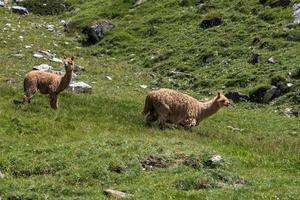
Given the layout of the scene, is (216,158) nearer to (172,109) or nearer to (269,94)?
(172,109)

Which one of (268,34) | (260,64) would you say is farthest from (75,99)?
(268,34)

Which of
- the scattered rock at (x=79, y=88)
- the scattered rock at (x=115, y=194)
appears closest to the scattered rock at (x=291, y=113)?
the scattered rock at (x=79, y=88)

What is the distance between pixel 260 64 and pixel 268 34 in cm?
563

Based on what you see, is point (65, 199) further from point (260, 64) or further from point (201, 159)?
point (260, 64)

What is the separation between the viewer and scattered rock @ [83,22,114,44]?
56406 millimetres

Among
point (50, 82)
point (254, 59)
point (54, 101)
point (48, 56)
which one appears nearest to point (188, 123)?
point (54, 101)

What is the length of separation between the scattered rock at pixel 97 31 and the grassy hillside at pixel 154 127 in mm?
886

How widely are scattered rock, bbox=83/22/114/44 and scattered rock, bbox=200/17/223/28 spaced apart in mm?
10427

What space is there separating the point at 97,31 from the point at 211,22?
11.8 metres

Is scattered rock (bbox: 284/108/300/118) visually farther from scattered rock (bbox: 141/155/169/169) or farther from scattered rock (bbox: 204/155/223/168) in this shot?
scattered rock (bbox: 141/155/169/169)

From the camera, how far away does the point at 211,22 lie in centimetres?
5038

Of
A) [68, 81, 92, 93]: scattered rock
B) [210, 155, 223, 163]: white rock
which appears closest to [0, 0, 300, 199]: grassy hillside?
[210, 155, 223, 163]: white rock

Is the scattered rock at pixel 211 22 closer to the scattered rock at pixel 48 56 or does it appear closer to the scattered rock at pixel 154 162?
the scattered rock at pixel 48 56

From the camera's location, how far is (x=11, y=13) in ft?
218
